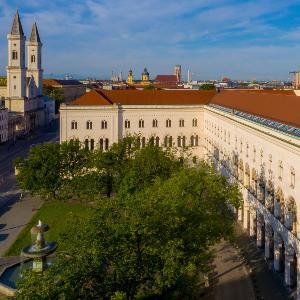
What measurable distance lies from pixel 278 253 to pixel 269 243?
2699mm

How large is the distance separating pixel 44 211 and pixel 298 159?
31.1 m

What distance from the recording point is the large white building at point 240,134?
35.2 metres

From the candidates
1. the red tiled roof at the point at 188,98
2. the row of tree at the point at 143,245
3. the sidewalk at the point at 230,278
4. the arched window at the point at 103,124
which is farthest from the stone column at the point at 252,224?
the arched window at the point at 103,124

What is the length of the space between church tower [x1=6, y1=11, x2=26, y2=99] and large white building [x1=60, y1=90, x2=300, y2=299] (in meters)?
49.8

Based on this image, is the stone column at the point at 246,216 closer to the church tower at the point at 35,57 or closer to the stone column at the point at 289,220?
the stone column at the point at 289,220

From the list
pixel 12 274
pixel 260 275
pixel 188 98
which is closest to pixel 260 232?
pixel 260 275

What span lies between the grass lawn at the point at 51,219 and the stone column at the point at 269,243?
49.8 ft

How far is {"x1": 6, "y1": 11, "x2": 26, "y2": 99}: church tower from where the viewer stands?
395ft

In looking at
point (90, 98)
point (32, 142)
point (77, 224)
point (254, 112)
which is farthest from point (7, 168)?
point (77, 224)

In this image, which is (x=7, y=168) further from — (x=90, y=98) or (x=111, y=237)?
(x=111, y=237)

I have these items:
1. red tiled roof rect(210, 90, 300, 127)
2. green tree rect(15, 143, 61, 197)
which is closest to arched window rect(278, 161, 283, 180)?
red tiled roof rect(210, 90, 300, 127)

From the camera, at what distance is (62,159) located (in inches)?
2280

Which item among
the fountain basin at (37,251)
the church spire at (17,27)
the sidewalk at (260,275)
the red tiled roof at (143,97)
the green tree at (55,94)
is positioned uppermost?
the church spire at (17,27)

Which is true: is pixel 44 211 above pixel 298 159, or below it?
below
